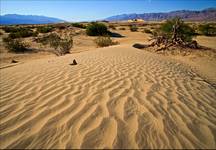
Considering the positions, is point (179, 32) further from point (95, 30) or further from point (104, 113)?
point (104, 113)

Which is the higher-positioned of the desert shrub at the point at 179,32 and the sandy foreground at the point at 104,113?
the desert shrub at the point at 179,32

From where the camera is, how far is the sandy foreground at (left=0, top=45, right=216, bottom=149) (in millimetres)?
2180

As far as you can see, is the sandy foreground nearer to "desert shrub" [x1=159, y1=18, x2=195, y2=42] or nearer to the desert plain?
the desert plain

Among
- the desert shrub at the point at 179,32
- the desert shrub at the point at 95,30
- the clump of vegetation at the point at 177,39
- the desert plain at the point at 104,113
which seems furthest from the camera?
the desert shrub at the point at 95,30

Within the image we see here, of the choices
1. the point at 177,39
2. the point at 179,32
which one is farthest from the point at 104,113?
the point at 179,32

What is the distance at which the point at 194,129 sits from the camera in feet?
8.16

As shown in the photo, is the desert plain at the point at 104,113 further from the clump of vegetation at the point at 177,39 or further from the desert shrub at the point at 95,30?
the desert shrub at the point at 95,30

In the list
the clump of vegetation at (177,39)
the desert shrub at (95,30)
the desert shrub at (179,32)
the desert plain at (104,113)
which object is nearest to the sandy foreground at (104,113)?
the desert plain at (104,113)

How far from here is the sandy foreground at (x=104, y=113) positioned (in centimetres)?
218

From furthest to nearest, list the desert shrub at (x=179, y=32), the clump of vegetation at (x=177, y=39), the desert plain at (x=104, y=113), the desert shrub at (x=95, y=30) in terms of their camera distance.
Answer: the desert shrub at (x=95, y=30), the desert shrub at (x=179, y=32), the clump of vegetation at (x=177, y=39), the desert plain at (x=104, y=113)

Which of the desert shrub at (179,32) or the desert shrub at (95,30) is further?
the desert shrub at (95,30)

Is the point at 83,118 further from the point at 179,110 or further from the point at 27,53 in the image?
the point at 27,53

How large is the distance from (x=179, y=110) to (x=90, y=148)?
168cm

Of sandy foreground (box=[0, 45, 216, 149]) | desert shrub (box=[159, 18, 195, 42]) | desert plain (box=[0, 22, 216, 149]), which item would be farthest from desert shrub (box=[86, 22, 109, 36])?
sandy foreground (box=[0, 45, 216, 149])
